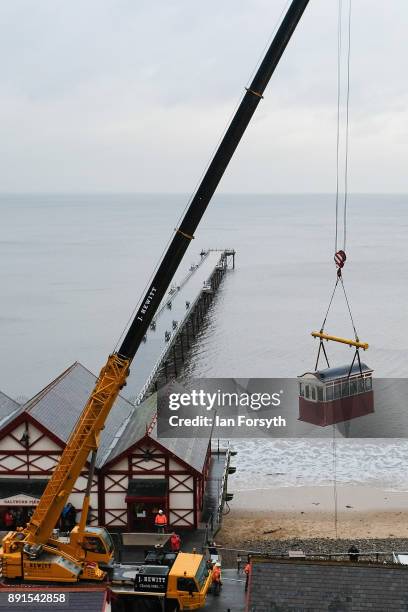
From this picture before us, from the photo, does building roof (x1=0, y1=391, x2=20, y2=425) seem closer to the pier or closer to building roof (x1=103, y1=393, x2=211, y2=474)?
building roof (x1=103, y1=393, x2=211, y2=474)

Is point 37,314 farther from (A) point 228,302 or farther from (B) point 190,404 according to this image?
(B) point 190,404

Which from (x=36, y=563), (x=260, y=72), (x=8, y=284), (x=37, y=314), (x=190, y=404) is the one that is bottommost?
(x=36, y=563)

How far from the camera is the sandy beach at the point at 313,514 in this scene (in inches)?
1404

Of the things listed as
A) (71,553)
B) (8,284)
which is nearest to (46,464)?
(71,553)

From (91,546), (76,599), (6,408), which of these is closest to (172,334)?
(6,408)

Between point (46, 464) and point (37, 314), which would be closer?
point (46, 464)

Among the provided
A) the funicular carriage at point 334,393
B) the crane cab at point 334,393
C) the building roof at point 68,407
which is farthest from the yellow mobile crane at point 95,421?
the crane cab at point 334,393

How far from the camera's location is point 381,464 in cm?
4550

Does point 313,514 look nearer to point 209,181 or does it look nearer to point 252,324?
point 209,181

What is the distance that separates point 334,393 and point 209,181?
15057 mm

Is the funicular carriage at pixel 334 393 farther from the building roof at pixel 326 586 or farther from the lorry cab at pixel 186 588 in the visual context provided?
the building roof at pixel 326 586

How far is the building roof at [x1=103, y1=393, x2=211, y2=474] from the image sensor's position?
29.6m

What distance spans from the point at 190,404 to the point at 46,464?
14.1m

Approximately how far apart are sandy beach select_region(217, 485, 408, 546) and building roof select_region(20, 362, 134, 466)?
21.2 ft
